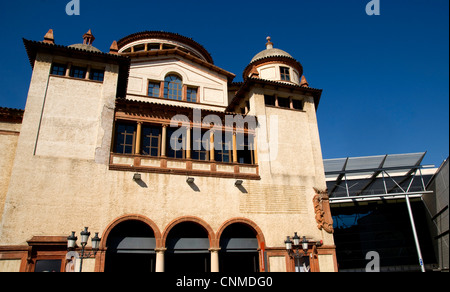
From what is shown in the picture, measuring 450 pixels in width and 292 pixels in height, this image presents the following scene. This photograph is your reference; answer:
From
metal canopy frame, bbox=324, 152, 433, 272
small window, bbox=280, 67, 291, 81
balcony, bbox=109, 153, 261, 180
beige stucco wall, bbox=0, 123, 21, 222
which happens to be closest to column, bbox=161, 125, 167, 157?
balcony, bbox=109, 153, 261, 180

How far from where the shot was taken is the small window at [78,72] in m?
21.1

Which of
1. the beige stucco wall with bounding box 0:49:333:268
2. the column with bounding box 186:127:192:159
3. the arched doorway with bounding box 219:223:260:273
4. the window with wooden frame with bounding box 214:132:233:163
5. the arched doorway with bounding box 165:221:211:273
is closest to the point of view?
the beige stucco wall with bounding box 0:49:333:268

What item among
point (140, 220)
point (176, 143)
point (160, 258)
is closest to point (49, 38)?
point (176, 143)

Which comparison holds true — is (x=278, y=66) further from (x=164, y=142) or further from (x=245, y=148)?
(x=164, y=142)

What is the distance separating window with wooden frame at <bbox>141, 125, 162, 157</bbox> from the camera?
830 inches

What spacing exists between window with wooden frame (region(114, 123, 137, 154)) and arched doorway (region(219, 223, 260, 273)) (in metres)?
8.16

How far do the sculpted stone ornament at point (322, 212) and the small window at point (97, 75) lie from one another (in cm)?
1667

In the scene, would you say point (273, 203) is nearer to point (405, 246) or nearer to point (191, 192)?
point (191, 192)

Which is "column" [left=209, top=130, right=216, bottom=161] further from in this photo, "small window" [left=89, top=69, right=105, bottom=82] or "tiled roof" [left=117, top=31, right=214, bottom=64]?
"tiled roof" [left=117, top=31, right=214, bottom=64]

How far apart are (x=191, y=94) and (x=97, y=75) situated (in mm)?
7823

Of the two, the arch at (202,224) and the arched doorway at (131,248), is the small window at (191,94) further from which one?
the arched doorway at (131,248)

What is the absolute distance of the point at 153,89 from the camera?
85.0 ft

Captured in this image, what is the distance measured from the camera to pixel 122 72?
73.9 feet

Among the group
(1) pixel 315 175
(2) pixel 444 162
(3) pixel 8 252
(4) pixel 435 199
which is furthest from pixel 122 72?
(4) pixel 435 199
